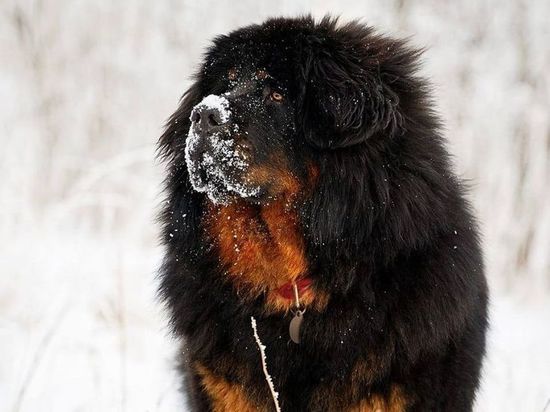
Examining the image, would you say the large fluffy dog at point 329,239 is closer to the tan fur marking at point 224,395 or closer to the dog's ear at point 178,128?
the tan fur marking at point 224,395

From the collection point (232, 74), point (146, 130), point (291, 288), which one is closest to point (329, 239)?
point (291, 288)

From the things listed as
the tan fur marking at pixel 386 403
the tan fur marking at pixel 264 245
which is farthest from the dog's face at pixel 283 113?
the tan fur marking at pixel 386 403

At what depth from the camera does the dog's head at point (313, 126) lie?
2.99 m

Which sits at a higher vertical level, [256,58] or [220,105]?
[256,58]

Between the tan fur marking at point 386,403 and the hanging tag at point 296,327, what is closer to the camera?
the tan fur marking at point 386,403

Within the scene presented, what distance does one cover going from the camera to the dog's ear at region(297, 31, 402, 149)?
307 centimetres

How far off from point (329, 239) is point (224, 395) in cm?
90

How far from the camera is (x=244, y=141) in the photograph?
2986mm

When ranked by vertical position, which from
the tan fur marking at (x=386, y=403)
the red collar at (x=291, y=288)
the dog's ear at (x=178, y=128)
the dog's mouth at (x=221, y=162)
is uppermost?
the dog's ear at (x=178, y=128)

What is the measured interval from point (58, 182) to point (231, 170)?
676 centimetres

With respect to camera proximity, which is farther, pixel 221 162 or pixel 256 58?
pixel 256 58

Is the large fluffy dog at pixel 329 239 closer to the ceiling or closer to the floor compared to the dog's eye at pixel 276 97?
closer to the floor

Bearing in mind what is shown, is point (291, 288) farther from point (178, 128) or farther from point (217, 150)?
point (178, 128)

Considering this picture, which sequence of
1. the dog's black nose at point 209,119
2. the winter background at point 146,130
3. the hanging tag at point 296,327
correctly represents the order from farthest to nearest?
the winter background at point 146,130 → the hanging tag at point 296,327 → the dog's black nose at point 209,119
